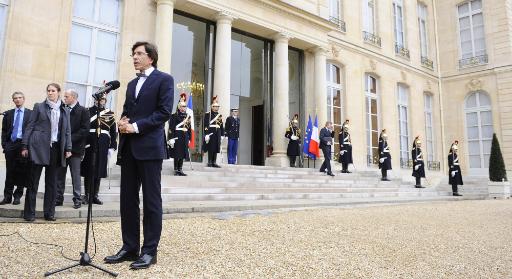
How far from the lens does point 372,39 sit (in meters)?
17.5

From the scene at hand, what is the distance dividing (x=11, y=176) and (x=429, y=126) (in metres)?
19.4

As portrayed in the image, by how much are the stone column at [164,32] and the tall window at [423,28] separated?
605 inches

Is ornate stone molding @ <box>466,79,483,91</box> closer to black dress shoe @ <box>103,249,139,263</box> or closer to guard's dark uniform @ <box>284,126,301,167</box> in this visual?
guard's dark uniform @ <box>284,126,301,167</box>

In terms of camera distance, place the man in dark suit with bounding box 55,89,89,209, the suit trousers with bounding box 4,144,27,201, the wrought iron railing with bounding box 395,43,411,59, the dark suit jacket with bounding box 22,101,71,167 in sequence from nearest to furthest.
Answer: the dark suit jacket with bounding box 22,101,71,167, the man in dark suit with bounding box 55,89,89,209, the suit trousers with bounding box 4,144,27,201, the wrought iron railing with bounding box 395,43,411,59

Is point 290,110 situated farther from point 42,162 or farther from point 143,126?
point 143,126

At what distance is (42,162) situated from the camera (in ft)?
14.2

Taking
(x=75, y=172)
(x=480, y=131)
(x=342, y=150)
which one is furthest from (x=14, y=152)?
(x=480, y=131)

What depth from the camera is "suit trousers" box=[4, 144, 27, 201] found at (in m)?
5.51

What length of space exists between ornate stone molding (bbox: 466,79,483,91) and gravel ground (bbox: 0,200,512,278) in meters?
16.3

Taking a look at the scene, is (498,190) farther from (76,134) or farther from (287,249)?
(76,134)

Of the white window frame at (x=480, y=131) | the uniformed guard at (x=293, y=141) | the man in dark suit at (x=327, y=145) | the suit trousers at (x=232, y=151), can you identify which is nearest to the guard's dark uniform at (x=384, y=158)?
the man in dark suit at (x=327, y=145)

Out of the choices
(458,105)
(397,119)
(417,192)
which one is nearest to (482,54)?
(458,105)

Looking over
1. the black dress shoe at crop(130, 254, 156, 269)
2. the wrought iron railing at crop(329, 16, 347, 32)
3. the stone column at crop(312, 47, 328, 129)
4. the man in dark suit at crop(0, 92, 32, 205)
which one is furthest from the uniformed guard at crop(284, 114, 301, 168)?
the black dress shoe at crop(130, 254, 156, 269)

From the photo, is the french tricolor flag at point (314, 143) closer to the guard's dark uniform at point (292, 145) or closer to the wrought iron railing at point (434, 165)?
the guard's dark uniform at point (292, 145)
